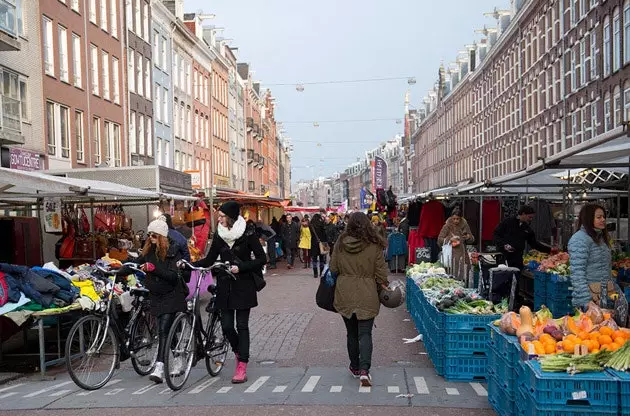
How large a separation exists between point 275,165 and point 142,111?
274 ft

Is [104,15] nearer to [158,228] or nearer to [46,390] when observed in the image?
[158,228]

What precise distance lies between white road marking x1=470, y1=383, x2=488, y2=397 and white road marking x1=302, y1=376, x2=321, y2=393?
5.07 ft

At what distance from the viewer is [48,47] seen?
1103 inches

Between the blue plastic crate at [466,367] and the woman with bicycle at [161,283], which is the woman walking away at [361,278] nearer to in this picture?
the blue plastic crate at [466,367]

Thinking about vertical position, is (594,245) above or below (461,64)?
below

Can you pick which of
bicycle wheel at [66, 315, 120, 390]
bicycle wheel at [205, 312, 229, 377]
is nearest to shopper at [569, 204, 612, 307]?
bicycle wheel at [205, 312, 229, 377]

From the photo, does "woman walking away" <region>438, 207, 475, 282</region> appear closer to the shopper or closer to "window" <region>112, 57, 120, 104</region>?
the shopper

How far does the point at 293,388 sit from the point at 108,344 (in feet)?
6.72

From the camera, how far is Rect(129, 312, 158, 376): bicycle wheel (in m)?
8.45

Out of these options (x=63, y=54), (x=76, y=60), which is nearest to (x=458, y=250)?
(x=63, y=54)

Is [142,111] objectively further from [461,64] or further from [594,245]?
[461,64]

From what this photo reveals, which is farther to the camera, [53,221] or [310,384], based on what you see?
[53,221]

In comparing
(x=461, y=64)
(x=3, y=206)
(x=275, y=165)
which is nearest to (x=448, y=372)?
(x=3, y=206)

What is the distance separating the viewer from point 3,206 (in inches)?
448
